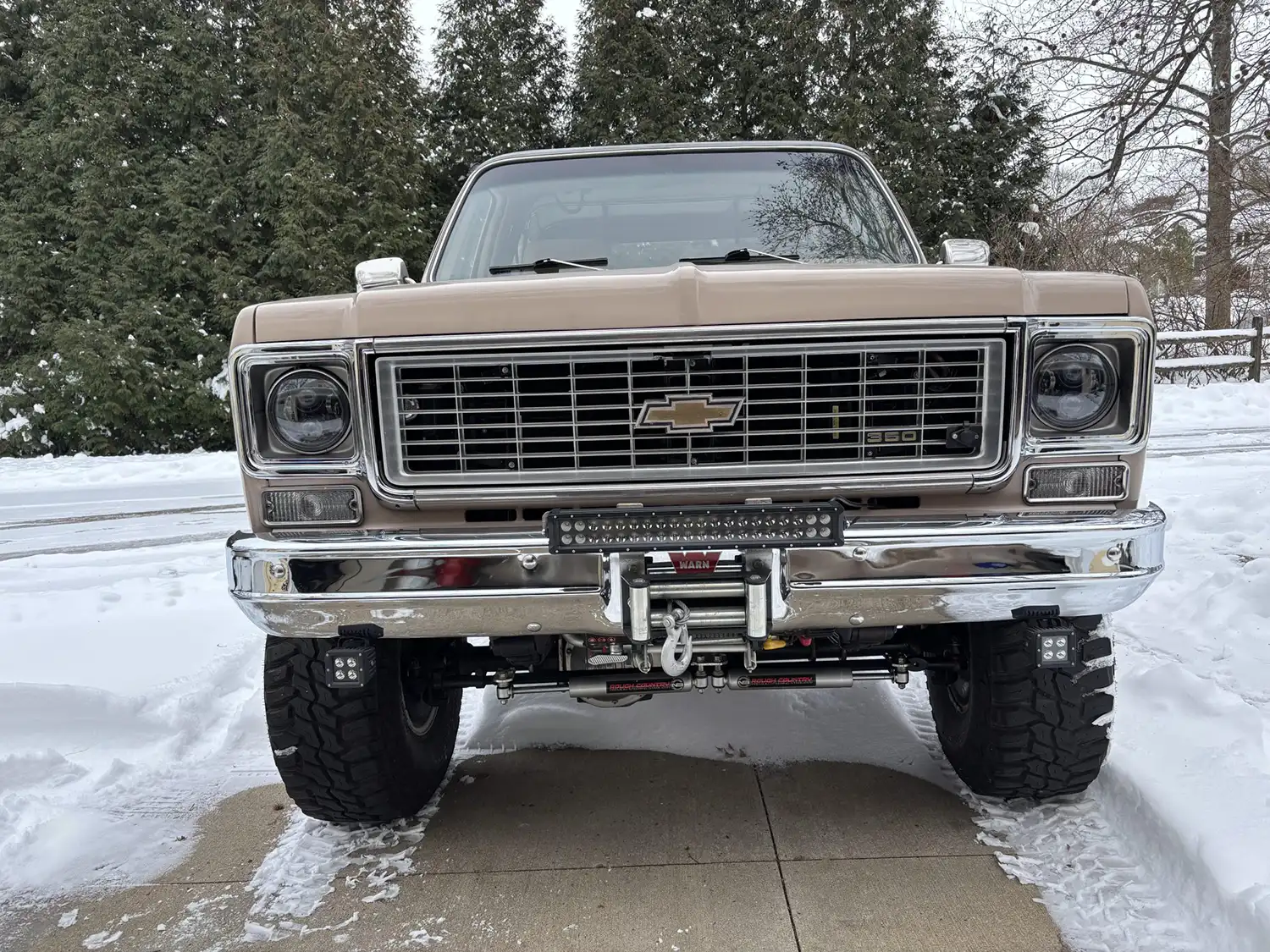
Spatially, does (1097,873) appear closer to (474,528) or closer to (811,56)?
(474,528)

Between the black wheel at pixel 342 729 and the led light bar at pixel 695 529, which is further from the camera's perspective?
the black wheel at pixel 342 729

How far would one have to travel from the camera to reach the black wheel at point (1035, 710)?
2.64m

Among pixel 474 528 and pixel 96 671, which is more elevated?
pixel 474 528

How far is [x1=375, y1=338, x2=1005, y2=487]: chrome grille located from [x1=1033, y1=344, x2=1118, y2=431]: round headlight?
157 mm

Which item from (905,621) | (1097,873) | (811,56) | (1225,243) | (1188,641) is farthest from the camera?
(811,56)

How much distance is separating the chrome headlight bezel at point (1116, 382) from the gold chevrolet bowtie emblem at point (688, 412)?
0.74 metres

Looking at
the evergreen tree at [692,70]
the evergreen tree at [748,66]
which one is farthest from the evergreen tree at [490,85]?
the evergreen tree at [748,66]

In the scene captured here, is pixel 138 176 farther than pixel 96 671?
Yes

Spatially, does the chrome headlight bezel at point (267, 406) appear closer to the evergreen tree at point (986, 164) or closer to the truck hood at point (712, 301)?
the truck hood at point (712, 301)

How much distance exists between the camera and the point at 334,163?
14.5 metres

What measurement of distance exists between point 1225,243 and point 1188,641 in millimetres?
8166

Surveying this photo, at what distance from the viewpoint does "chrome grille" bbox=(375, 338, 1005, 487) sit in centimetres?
224

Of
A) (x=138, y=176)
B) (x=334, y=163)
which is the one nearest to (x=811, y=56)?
(x=334, y=163)

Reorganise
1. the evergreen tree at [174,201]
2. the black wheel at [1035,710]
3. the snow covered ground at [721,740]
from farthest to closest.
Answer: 1. the evergreen tree at [174,201]
2. the black wheel at [1035,710]
3. the snow covered ground at [721,740]
